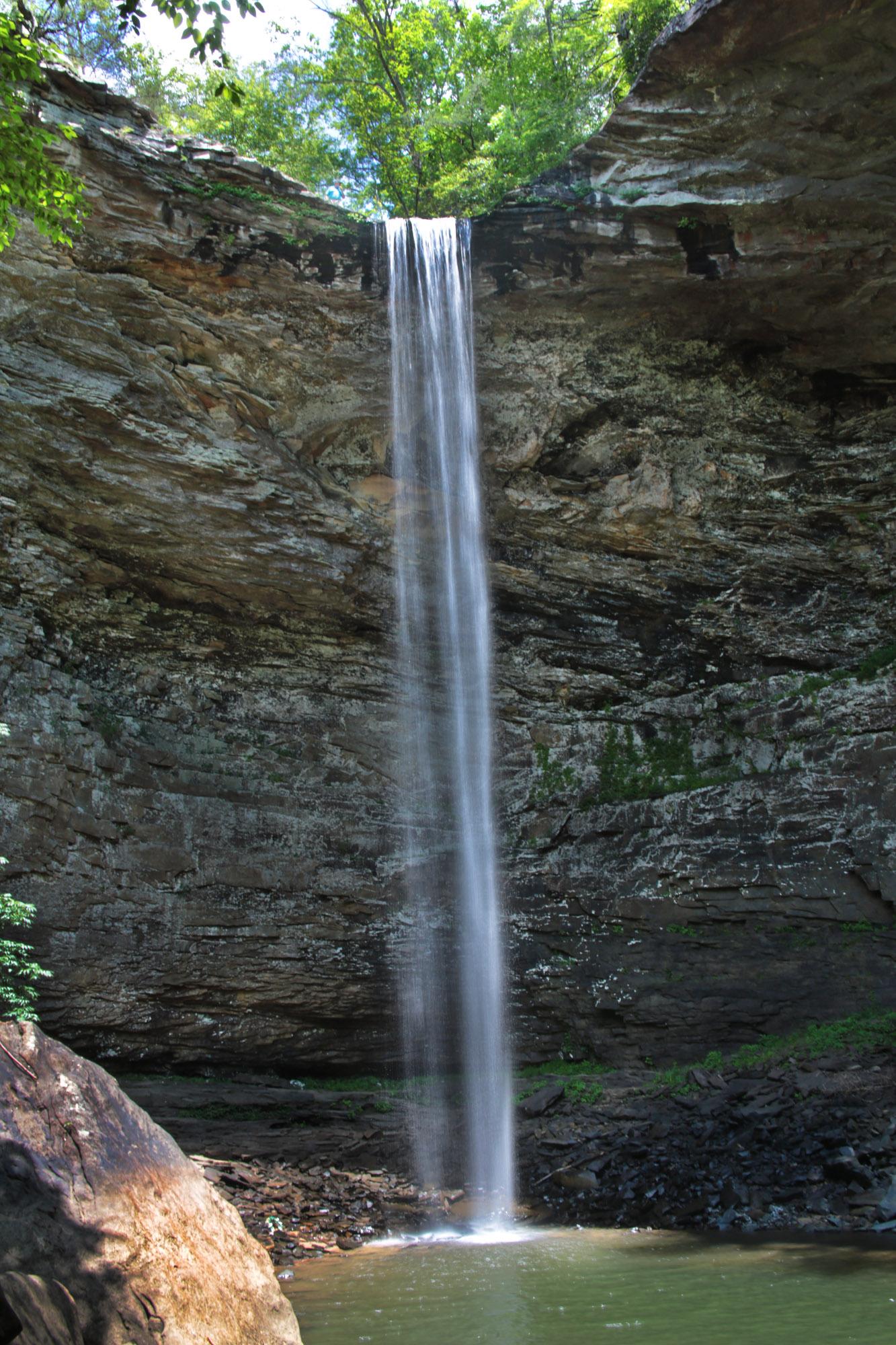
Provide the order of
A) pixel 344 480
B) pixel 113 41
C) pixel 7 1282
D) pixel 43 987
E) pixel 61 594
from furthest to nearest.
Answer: pixel 113 41, pixel 344 480, pixel 61 594, pixel 43 987, pixel 7 1282

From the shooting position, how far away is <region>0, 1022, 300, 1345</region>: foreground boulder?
12.8ft

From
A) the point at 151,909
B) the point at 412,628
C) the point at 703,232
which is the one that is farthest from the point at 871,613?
the point at 151,909

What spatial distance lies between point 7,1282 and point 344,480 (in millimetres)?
11311

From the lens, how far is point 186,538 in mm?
12664

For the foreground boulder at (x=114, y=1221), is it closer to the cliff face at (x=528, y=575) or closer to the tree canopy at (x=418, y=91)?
the cliff face at (x=528, y=575)

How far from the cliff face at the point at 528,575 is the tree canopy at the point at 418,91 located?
496cm

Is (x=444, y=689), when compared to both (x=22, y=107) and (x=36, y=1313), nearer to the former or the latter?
(x=22, y=107)

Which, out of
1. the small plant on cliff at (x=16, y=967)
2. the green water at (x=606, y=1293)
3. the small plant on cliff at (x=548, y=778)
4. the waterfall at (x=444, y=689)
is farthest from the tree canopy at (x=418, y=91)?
the green water at (x=606, y=1293)

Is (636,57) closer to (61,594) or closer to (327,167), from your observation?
(327,167)

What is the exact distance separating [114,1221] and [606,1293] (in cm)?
371

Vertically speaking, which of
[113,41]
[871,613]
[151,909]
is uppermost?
[113,41]

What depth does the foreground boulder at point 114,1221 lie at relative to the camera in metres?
3.91

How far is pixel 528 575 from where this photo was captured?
14.1 metres

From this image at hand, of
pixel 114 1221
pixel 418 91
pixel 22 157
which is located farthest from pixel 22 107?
→ pixel 418 91
